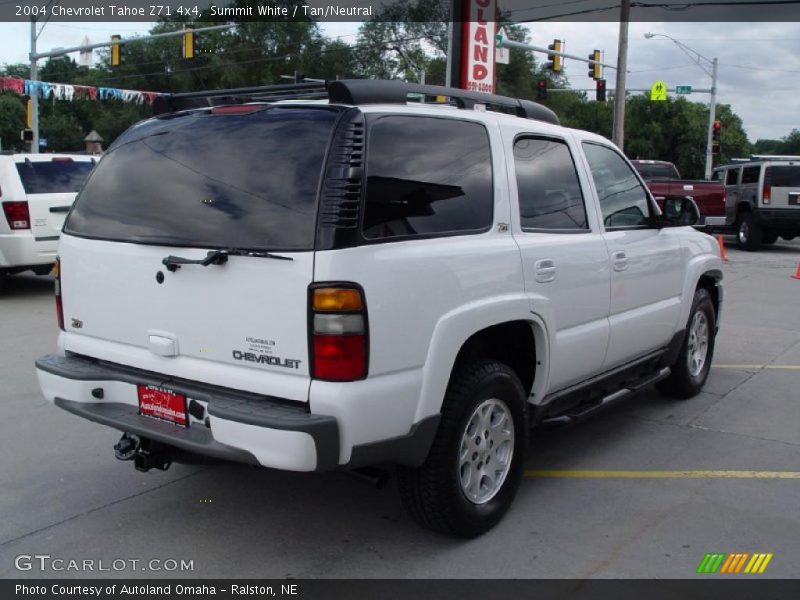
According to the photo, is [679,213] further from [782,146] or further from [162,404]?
[782,146]

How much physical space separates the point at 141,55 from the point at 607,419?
74397mm

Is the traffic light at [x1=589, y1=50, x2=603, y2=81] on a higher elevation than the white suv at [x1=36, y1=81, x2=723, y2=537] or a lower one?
higher

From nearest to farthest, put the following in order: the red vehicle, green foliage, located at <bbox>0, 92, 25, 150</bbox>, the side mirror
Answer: the side mirror < the red vehicle < green foliage, located at <bbox>0, 92, 25, 150</bbox>

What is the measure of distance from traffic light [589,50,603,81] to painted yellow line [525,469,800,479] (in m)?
28.6

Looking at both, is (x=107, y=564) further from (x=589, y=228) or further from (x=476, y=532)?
(x=589, y=228)

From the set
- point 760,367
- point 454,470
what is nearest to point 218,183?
point 454,470

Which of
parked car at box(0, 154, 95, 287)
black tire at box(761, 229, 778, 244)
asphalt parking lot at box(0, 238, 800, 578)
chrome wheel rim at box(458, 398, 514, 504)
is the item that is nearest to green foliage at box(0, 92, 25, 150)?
black tire at box(761, 229, 778, 244)

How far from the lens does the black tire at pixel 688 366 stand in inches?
242

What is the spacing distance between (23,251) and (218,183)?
26.3ft

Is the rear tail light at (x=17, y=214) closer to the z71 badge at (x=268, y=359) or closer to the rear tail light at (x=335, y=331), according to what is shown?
the z71 badge at (x=268, y=359)

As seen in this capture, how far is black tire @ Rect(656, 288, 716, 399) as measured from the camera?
20.2ft

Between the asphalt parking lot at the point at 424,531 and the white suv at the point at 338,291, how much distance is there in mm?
332

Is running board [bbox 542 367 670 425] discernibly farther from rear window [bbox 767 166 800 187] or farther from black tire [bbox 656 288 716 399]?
rear window [bbox 767 166 800 187]
